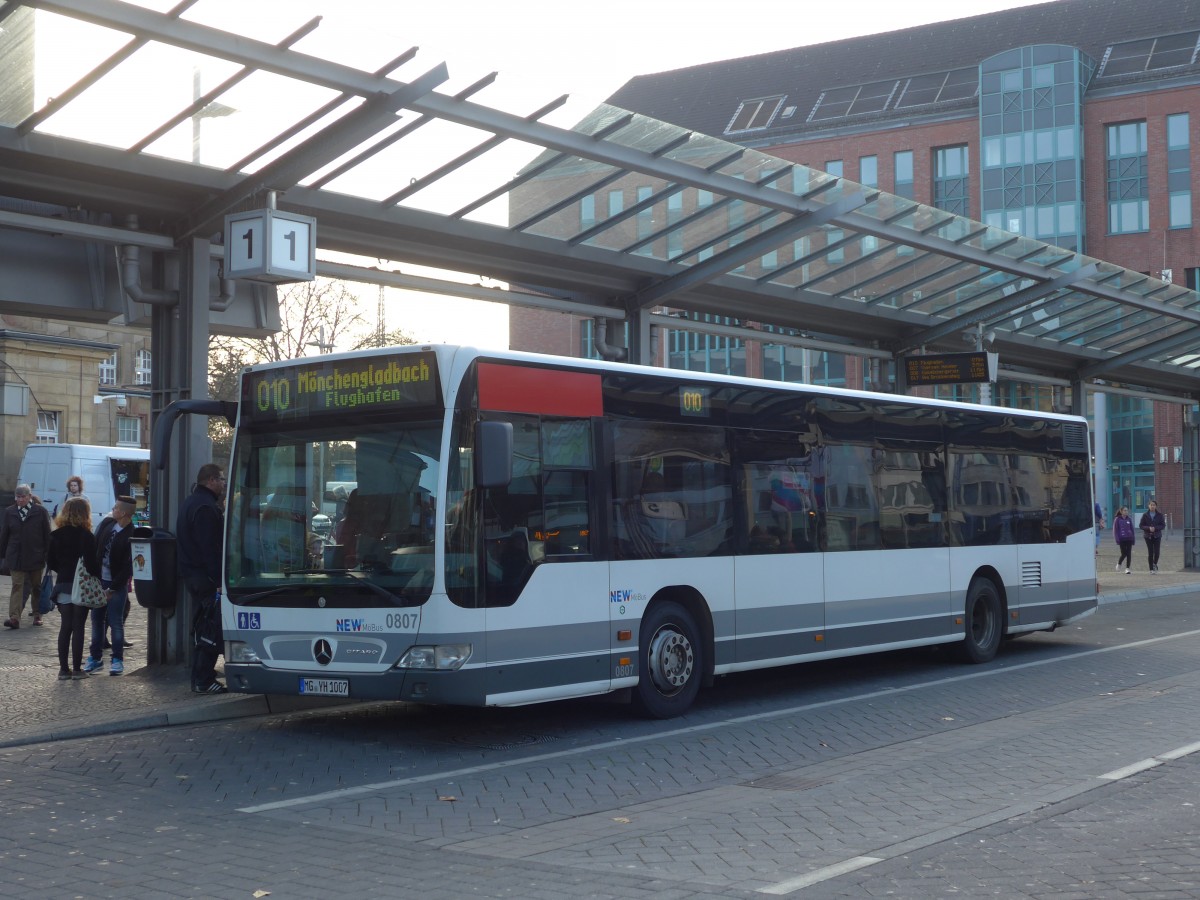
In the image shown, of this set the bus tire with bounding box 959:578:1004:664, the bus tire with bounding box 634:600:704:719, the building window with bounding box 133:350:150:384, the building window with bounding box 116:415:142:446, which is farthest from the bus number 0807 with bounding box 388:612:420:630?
the building window with bounding box 133:350:150:384

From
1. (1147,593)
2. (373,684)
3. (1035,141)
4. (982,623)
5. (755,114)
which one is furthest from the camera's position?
(755,114)

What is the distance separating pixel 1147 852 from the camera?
6.35 m

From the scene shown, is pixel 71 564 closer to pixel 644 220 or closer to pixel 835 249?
pixel 644 220

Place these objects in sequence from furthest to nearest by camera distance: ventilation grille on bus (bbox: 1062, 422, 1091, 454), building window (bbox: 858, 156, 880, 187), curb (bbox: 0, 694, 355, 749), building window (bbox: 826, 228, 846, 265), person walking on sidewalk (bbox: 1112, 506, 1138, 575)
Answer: building window (bbox: 858, 156, 880, 187), person walking on sidewalk (bbox: 1112, 506, 1138, 575), building window (bbox: 826, 228, 846, 265), ventilation grille on bus (bbox: 1062, 422, 1091, 454), curb (bbox: 0, 694, 355, 749)

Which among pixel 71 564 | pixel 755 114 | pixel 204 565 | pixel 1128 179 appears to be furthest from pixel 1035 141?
pixel 204 565

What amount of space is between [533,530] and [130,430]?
53400 mm

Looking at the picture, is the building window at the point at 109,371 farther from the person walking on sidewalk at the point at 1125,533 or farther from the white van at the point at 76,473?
the person walking on sidewalk at the point at 1125,533

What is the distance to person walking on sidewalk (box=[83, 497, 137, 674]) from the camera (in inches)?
507

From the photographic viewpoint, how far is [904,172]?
2527 inches

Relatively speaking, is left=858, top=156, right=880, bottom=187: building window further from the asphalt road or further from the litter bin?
the litter bin

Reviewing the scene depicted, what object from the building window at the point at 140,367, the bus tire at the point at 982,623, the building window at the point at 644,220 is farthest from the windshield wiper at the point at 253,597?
the building window at the point at 140,367

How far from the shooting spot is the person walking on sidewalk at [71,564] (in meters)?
13.0

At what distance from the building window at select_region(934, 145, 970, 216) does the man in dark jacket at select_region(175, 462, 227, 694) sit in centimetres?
5535

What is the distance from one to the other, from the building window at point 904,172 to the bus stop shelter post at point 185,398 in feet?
180
